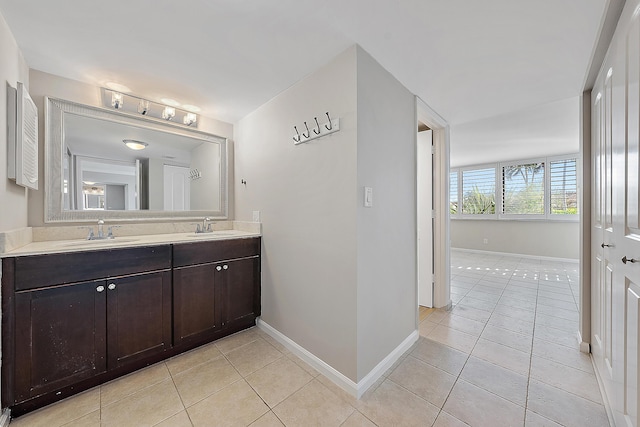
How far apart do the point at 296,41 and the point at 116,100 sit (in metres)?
1.69

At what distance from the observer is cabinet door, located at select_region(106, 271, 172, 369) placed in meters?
1.68

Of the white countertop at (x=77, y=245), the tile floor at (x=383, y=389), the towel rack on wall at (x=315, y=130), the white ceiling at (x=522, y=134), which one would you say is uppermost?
the white ceiling at (x=522, y=134)

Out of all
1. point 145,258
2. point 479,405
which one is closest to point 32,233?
point 145,258

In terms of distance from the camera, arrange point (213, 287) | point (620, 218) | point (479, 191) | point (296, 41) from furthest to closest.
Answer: point (479, 191) → point (213, 287) → point (296, 41) → point (620, 218)

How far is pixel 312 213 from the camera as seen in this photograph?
188 cm


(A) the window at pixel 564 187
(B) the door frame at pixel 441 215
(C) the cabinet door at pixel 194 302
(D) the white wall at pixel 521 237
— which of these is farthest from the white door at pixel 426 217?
(A) the window at pixel 564 187

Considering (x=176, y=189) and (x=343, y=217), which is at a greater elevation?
(x=176, y=189)

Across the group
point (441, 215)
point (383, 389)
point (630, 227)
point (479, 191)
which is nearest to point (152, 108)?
point (383, 389)

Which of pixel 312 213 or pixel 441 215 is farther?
pixel 441 215

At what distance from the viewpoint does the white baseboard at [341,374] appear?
1.59 m

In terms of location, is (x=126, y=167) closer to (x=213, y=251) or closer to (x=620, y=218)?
(x=213, y=251)

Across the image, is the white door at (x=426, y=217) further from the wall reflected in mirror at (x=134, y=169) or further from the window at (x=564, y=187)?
the window at (x=564, y=187)

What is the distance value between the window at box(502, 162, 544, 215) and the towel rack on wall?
6.17 meters

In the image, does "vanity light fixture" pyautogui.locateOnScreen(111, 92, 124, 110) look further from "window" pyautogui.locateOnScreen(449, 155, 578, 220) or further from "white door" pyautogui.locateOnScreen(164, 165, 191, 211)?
"window" pyautogui.locateOnScreen(449, 155, 578, 220)
